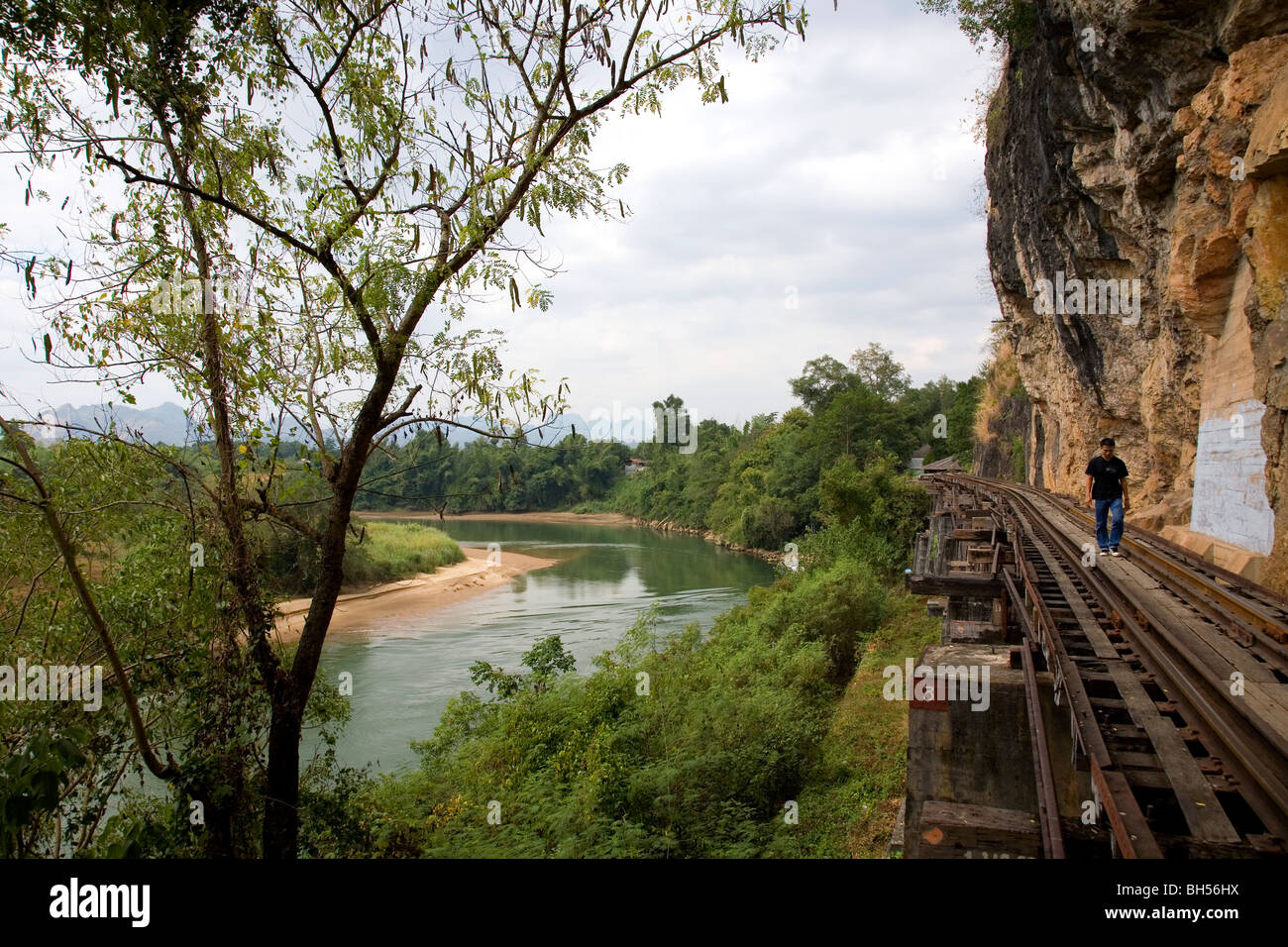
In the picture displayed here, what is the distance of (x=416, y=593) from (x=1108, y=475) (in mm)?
30117

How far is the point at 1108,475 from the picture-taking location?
8891mm

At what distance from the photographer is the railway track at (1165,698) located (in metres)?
3.05

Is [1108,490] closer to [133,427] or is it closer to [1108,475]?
[1108,475]

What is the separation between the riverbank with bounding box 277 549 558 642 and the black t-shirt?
1901cm

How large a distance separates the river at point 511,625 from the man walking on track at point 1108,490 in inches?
366

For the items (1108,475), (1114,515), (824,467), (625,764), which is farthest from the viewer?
(824,467)

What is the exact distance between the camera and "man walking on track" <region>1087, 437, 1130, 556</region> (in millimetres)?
8867

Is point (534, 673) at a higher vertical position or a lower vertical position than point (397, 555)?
higher

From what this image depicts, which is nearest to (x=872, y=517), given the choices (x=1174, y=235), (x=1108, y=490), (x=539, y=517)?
(x=1174, y=235)

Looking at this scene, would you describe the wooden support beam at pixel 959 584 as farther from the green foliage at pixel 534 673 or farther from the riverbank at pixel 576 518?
the riverbank at pixel 576 518

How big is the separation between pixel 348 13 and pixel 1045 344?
22091 millimetres

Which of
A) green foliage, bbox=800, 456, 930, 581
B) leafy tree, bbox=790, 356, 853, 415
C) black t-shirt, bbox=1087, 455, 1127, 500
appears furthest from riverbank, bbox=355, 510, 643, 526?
black t-shirt, bbox=1087, 455, 1127, 500

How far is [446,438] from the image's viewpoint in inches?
217
